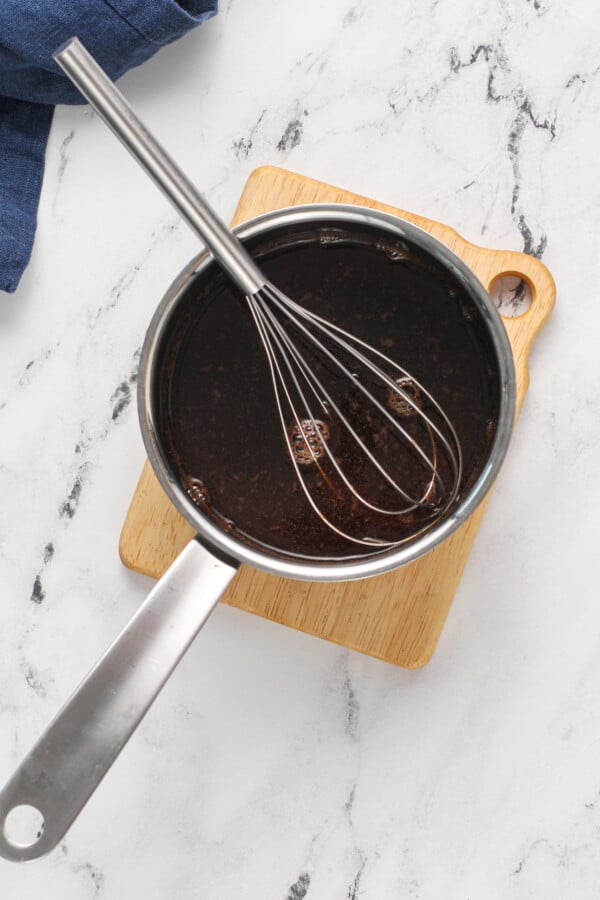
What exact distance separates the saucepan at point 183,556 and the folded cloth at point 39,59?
26 centimetres

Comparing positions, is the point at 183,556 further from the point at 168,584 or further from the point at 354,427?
the point at 354,427

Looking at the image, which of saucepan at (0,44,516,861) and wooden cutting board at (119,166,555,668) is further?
wooden cutting board at (119,166,555,668)

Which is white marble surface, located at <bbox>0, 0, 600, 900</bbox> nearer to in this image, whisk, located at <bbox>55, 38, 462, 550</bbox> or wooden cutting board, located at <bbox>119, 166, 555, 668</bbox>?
wooden cutting board, located at <bbox>119, 166, 555, 668</bbox>

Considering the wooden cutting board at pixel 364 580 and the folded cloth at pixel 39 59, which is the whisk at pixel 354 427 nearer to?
the wooden cutting board at pixel 364 580

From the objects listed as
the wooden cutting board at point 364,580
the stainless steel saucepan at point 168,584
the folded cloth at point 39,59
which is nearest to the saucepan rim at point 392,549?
the stainless steel saucepan at point 168,584

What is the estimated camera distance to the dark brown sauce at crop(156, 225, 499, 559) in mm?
600

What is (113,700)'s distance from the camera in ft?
1.80

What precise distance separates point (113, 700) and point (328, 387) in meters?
0.24

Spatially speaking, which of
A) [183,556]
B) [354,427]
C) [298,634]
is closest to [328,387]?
[354,427]

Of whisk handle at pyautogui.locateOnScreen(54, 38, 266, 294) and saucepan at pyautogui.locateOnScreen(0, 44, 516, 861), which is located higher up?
whisk handle at pyautogui.locateOnScreen(54, 38, 266, 294)

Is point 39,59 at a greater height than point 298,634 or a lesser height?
greater

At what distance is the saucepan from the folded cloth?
256mm

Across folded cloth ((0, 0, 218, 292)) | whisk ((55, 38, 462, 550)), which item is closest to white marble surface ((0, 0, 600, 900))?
folded cloth ((0, 0, 218, 292))

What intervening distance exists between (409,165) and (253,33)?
0.18m
